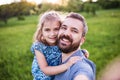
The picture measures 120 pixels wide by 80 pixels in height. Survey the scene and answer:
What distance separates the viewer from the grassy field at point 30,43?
7.62 feet

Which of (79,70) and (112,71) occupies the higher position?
(79,70)

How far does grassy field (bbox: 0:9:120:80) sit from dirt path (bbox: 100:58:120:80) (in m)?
0.03

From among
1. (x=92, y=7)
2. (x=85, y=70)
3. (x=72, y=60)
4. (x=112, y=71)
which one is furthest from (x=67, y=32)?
(x=92, y=7)

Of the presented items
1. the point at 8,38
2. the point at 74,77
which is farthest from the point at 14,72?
the point at 74,77

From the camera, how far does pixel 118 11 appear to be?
2480mm

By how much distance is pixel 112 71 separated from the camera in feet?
7.44

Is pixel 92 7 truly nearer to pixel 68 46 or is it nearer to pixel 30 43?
pixel 30 43

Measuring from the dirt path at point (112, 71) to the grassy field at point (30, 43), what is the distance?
0.03 m

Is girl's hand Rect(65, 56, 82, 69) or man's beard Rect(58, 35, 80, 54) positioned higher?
man's beard Rect(58, 35, 80, 54)

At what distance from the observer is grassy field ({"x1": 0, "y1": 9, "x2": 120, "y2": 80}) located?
7.62ft

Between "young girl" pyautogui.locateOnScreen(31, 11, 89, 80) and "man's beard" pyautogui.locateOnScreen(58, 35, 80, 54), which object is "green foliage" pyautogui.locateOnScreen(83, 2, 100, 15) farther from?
"man's beard" pyautogui.locateOnScreen(58, 35, 80, 54)

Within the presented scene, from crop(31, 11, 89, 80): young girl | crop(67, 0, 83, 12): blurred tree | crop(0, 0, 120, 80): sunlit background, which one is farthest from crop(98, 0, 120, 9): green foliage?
crop(31, 11, 89, 80): young girl

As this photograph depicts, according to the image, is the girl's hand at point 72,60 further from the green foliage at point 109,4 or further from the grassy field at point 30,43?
the green foliage at point 109,4

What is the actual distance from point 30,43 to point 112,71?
0.63 metres
